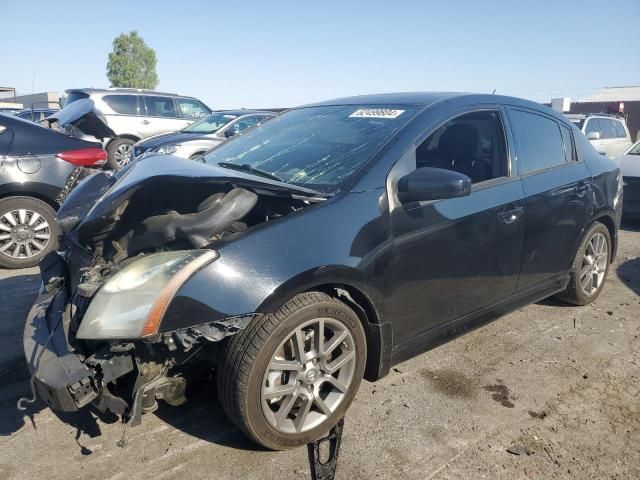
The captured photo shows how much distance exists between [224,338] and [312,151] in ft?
4.41

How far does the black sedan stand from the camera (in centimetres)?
214

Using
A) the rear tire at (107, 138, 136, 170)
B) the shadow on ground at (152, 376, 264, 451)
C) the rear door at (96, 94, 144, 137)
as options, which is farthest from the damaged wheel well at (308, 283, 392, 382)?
the rear door at (96, 94, 144, 137)

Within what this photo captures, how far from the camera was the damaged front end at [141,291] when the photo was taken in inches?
81.6

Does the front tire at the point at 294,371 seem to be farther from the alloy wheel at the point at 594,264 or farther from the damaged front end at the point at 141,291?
the alloy wheel at the point at 594,264

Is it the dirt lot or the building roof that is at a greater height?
the building roof

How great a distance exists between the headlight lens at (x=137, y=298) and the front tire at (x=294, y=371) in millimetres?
364

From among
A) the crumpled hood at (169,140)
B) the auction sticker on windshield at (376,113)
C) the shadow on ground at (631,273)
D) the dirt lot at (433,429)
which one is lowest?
the shadow on ground at (631,273)

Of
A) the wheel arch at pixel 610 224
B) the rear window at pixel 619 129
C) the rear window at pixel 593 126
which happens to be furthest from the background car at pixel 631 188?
the rear window at pixel 619 129

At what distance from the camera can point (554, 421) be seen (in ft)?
9.02

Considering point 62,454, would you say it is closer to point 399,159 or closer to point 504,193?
point 399,159

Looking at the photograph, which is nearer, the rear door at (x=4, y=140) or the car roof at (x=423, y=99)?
the car roof at (x=423, y=99)

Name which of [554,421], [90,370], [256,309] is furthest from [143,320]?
[554,421]

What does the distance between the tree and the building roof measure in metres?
48.8

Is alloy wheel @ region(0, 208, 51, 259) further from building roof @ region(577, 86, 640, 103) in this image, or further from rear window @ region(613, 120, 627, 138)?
building roof @ region(577, 86, 640, 103)
